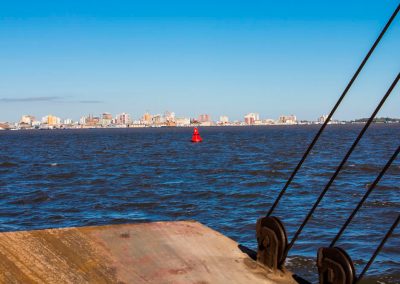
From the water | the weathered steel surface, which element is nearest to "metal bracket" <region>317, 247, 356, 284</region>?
the weathered steel surface

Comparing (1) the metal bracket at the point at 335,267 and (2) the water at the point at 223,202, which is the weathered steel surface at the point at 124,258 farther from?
(2) the water at the point at 223,202

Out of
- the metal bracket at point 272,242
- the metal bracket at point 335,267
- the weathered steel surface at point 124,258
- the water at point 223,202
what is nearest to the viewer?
the metal bracket at point 335,267

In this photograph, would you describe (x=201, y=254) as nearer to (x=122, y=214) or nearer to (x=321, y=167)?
(x=122, y=214)

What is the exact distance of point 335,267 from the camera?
3.73 m

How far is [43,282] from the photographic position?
3824 mm

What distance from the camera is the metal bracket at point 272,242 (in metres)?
4.39

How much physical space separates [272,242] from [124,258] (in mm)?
1403

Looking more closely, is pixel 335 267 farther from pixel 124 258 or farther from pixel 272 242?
pixel 124 258

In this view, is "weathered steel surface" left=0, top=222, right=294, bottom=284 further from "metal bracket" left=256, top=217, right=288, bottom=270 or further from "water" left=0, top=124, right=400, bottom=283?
"water" left=0, top=124, right=400, bottom=283

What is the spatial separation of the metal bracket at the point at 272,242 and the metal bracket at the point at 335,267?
1.62 feet

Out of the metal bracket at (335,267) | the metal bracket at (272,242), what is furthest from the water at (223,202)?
the metal bracket at (335,267)

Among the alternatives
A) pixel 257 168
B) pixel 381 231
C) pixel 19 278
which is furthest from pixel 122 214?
pixel 257 168

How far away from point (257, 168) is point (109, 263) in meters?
30.8

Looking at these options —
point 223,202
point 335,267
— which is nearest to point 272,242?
point 335,267
